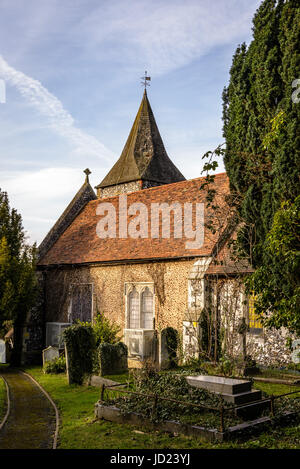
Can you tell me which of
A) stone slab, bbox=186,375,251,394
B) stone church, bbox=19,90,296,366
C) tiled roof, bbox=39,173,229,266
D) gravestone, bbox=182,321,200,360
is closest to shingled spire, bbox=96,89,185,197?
stone church, bbox=19,90,296,366

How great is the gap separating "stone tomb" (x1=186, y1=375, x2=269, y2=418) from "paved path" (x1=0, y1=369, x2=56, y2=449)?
3.18 metres

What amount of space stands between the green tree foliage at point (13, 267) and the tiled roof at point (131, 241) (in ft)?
7.37

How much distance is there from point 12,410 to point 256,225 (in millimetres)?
7156

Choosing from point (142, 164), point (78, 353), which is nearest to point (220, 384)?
point (78, 353)

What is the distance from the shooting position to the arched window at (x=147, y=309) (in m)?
17.0

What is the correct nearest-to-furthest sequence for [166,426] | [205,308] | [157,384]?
[166,426]
[157,384]
[205,308]

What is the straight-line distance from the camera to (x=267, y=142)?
8.84 m

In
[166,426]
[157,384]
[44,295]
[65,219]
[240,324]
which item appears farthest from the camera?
[65,219]

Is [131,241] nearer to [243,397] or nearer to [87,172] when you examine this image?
[87,172]

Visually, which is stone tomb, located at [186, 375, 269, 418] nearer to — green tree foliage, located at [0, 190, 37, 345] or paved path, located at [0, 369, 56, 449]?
paved path, located at [0, 369, 56, 449]

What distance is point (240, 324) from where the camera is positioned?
44.1 feet

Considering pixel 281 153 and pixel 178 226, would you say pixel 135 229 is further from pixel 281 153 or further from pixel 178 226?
pixel 281 153

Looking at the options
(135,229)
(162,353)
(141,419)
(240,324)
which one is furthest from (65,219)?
(141,419)

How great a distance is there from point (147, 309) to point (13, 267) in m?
5.52
